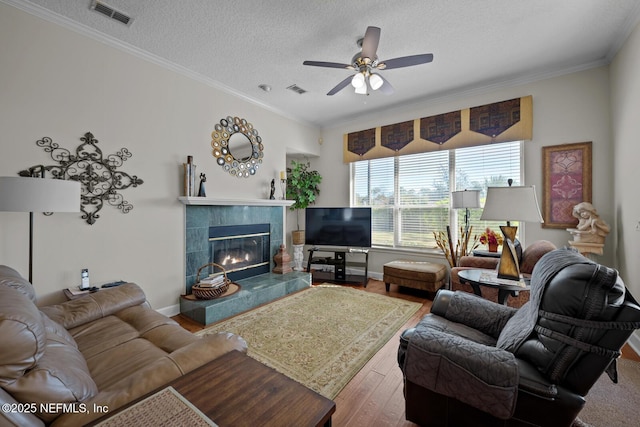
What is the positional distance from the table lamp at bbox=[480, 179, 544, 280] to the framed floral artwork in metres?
1.52

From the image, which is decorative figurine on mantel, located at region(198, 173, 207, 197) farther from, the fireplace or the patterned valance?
the patterned valance

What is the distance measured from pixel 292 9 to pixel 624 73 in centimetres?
330

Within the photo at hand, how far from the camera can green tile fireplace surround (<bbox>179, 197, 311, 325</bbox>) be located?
296 cm

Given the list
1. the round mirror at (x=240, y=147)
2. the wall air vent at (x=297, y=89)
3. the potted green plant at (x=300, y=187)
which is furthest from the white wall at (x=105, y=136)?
the potted green plant at (x=300, y=187)

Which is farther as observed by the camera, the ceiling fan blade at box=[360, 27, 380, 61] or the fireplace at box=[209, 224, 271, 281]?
the fireplace at box=[209, 224, 271, 281]

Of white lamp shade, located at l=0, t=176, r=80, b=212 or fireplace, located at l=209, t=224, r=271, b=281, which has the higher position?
white lamp shade, located at l=0, t=176, r=80, b=212

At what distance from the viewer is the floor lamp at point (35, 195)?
5.59 feet

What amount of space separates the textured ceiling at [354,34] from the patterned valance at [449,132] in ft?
1.34

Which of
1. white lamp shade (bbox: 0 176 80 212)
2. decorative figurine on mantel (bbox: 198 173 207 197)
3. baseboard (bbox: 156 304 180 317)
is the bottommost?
baseboard (bbox: 156 304 180 317)

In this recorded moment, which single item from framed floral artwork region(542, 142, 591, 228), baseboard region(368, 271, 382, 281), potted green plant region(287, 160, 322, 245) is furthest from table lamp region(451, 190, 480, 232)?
potted green plant region(287, 160, 322, 245)

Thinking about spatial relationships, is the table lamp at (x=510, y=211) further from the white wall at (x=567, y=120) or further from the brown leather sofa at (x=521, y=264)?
the white wall at (x=567, y=120)

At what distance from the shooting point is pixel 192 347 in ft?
3.99

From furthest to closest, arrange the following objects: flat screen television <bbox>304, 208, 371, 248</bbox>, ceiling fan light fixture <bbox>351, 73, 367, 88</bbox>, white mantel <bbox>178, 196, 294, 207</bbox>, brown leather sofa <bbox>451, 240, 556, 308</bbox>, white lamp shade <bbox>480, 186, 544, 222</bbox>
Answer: flat screen television <bbox>304, 208, 371, 248</bbox>
white mantel <bbox>178, 196, 294, 207</bbox>
brown leather sofa <bbox>451, 240, 556, 308</bbox>
ceiling fan light fixture <bbox>351, 73, 367, 88</bbox>
white lamp shade <bbox>480, 186, 544, 222</bbox>

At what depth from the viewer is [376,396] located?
1.78m
